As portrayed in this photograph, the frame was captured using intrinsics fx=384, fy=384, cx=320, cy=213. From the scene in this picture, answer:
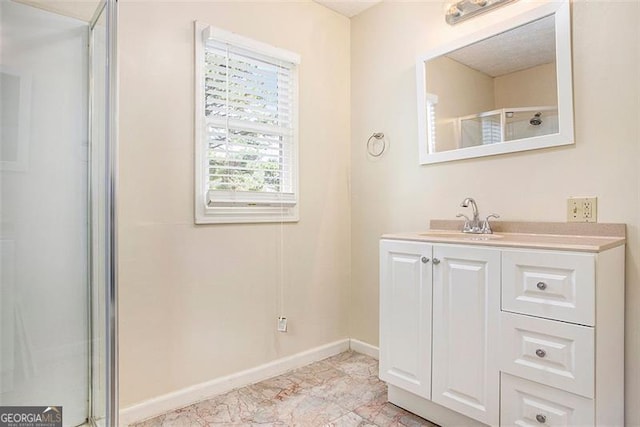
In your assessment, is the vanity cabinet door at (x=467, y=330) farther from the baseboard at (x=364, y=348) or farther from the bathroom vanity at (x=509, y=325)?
the baseboard at (x=364, y=348)

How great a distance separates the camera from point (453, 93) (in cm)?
225

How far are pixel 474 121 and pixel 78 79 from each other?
1.99 metres

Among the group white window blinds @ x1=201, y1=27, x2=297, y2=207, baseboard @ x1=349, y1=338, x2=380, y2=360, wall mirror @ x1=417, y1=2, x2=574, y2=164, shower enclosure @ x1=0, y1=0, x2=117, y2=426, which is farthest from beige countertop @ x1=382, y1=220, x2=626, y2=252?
shower enclosure @ x1=0, y1=0, x2=117, y2=426

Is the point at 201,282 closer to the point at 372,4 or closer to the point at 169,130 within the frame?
the point at 169,130

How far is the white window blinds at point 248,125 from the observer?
7.07ft

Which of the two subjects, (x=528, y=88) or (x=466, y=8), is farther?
(x=466, y=8)

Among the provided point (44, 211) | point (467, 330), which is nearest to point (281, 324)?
point (467, 330)

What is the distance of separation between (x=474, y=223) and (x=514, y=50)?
3.02ft

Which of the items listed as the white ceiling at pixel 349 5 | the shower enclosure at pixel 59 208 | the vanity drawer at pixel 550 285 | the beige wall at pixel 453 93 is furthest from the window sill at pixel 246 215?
the white ceiling at pixel 349 5

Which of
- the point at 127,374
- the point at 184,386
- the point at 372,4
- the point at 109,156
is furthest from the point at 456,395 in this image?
the point at 372,4

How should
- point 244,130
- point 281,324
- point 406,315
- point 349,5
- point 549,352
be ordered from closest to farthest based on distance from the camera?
point 549,352 < point 406,315 < point 244,130 < point 281,324 < point 349,5

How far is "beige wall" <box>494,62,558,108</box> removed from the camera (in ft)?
6.06

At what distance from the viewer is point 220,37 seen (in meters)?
2.14

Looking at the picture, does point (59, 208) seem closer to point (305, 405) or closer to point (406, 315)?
point (305, 405)
